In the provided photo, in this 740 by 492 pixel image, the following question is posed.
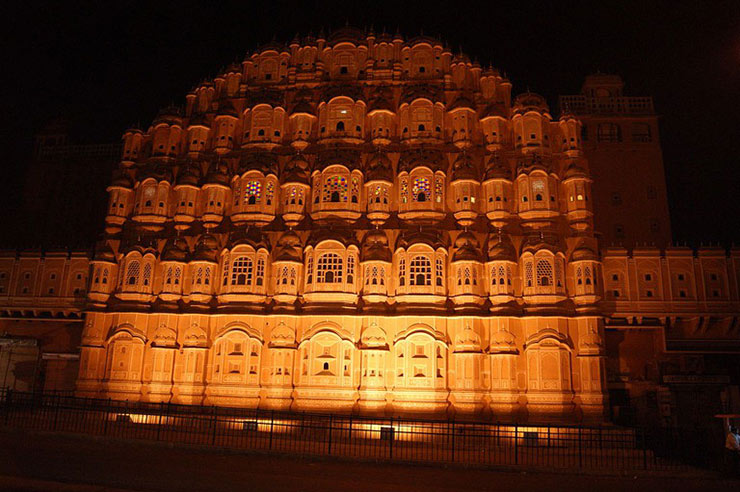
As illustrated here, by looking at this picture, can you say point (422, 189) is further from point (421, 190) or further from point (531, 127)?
point (531, 127)

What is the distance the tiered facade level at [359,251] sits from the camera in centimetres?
2928

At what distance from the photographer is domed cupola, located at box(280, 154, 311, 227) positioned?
33.1 metres

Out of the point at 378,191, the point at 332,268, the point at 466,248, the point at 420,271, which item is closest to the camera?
the point at 466,248

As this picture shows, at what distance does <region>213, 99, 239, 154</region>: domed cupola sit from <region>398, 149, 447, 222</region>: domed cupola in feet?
36.8

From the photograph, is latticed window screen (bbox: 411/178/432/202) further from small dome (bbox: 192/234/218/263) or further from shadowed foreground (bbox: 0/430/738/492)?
shadowed foreground (bbox: 0/430/738/492)

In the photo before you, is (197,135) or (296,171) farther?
(197,135)

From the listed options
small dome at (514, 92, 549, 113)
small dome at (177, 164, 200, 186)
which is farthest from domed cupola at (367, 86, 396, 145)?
small dome at (177, 164, 200, 186)

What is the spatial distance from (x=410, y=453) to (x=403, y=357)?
9025 millimetres

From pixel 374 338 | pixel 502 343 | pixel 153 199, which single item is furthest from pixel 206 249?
pixel 502 343

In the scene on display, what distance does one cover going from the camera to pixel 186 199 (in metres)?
34.5

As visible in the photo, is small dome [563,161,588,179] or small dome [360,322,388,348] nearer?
small dome [360,322,388,348]

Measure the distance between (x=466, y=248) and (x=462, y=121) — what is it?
845 centimetres

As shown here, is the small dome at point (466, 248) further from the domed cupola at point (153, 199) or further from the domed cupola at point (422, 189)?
the domed cupola at point (153, 199)

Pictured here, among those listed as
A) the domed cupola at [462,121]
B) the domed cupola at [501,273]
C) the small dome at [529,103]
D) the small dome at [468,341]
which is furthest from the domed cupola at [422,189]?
the small dome at [468,341]
